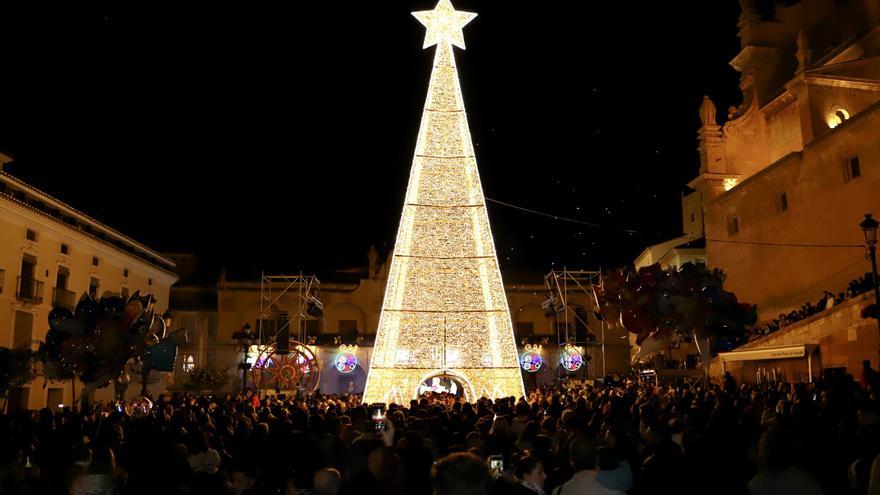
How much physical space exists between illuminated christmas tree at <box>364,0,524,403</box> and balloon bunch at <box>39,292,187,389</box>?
19.8 feet

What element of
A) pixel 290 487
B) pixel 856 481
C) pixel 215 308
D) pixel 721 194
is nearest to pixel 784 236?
pixel 721 194

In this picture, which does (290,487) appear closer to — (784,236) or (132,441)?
(132,441)

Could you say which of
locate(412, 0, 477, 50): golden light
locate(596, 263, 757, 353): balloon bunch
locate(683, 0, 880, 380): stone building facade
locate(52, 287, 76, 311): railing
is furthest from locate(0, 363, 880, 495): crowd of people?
locate(52, 287, 76, 311): railing

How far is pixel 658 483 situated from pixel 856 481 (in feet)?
5.33

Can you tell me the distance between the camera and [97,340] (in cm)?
1490

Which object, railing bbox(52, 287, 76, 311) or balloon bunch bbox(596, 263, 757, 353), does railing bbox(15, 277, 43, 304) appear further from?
balloon bunch bbox(596, 263, 757, 353)

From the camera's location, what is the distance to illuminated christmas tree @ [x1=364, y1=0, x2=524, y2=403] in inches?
751

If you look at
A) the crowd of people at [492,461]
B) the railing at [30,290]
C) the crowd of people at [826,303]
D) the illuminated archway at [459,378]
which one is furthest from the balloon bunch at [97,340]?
the crowd of people at [826,303]

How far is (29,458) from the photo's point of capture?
8.46 meters

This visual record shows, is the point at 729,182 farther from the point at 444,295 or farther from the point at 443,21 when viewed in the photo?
the point at 444,295

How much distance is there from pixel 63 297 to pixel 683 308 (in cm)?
2534

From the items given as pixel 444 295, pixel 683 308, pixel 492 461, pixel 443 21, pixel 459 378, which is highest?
pixel 443 21

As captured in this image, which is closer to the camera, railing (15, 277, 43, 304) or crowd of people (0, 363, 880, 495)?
crowd of people (0, 363, 880, 495)

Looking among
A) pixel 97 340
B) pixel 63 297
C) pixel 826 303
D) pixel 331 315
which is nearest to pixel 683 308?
pixel 826 303
